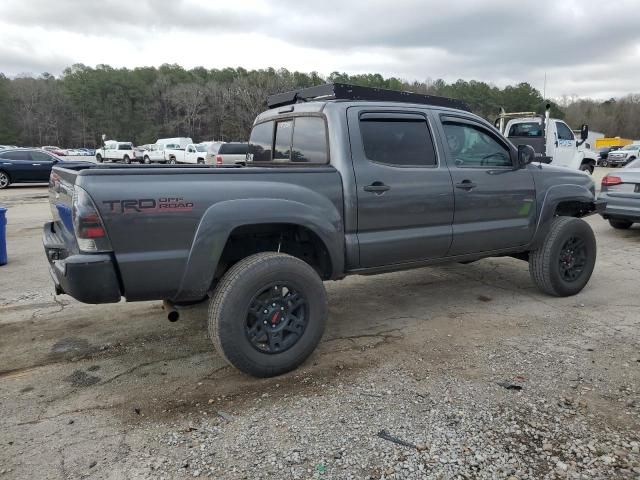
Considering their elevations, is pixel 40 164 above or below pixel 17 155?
below

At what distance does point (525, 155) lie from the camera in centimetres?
475

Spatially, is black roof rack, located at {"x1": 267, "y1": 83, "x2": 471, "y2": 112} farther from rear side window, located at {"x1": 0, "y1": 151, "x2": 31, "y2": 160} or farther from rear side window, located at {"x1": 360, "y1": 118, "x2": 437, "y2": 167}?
rear side window, located at {"x1": 0, "y1": 151, "x2": 31, "y2": 160}

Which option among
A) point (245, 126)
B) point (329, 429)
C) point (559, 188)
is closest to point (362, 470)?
point (329, 429)

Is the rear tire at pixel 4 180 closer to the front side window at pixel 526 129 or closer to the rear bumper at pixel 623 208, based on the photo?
the front side window at pixel 526 129

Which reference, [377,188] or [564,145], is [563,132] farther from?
[377,188]

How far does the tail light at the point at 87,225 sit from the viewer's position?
2801mm

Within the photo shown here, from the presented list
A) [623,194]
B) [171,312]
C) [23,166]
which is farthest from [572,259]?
[23,166]

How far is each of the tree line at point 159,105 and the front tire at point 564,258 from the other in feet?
236

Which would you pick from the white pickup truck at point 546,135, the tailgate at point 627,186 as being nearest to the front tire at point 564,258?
the tailgate at point 627,186

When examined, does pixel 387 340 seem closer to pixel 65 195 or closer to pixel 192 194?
pixel 192 194

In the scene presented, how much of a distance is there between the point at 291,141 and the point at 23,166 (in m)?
17.2

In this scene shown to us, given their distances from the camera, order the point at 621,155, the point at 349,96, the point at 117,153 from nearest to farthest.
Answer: the point at 349,96 < the point at 621,155 < the point at 117,153

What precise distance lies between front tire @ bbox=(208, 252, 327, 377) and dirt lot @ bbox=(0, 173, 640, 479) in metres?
0.20

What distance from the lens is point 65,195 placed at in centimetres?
322
